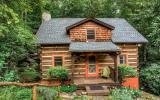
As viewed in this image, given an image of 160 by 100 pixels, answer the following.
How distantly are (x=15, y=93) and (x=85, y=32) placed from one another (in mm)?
13191

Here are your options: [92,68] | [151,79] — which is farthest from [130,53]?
[92,68]

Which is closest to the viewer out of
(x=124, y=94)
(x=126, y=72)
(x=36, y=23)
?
(x=124, y=94)

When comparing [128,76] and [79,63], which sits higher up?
[79,63]

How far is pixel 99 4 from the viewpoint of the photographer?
38094 mm

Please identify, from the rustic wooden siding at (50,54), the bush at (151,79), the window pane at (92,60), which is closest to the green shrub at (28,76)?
the rustic wooden siding at (50,54)

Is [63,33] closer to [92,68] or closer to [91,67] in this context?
[91,67]

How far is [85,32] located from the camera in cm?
2308

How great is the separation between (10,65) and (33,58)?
7.92 m

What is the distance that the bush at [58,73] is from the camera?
21.3 meters

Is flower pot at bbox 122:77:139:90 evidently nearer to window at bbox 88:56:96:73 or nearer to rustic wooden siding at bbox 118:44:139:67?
rustic wooden siding at bbox 118:44:139:67

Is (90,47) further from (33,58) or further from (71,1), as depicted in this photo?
(71,1)

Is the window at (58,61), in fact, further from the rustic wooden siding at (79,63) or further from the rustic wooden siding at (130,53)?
the rustic wooden siding at (130,53)

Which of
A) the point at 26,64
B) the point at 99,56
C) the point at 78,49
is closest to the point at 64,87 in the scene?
the point at 78,49

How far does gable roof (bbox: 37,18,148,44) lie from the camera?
2269 centimetres
